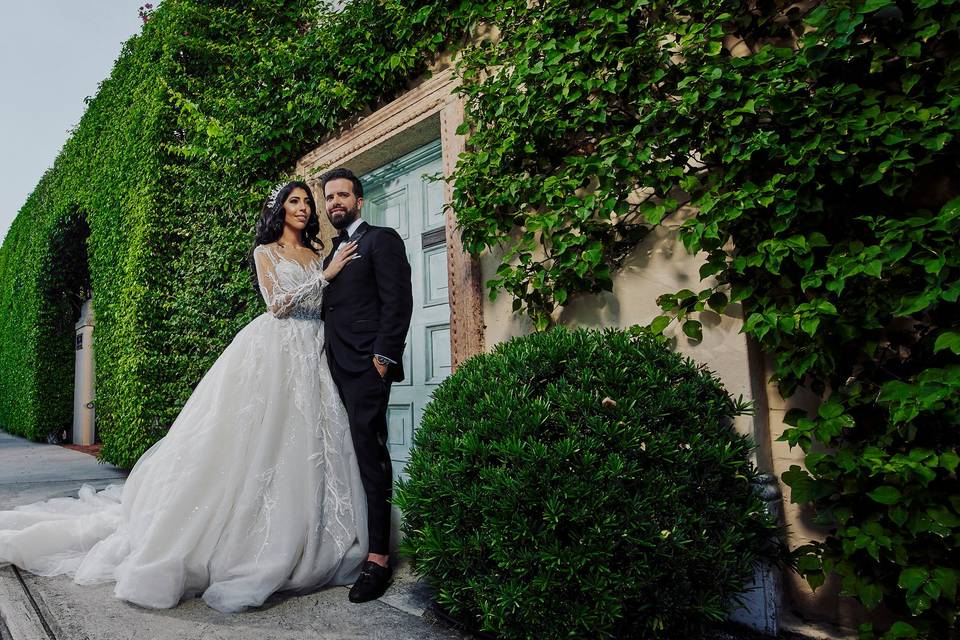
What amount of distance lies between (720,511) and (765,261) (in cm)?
96

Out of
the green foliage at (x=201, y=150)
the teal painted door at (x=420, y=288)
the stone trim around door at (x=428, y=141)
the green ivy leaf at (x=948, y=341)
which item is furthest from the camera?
the green foliage at (x=201, y=150)

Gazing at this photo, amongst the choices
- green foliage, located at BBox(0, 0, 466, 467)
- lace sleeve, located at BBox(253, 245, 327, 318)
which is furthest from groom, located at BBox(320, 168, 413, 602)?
green foliage, located at BBox(0, 0, 466, 467)

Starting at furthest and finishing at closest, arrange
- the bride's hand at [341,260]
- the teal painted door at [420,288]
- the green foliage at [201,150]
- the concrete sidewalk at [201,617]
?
1. the green foliage at [201,150]
2. the teal painted door at [420,288]
3. the bride's hand at [341,260]
4. the concrete sidewalk at [201,617]

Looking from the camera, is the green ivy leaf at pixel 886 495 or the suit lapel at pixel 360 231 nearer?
the green ivy leaf at pixel 886 495

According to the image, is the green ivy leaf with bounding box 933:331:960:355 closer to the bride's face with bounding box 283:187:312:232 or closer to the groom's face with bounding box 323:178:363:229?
the groom's face with bounding box 323:178:363:229

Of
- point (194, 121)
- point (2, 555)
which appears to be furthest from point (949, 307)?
point (194, 121)

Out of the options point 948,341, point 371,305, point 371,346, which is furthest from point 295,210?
point 948,341

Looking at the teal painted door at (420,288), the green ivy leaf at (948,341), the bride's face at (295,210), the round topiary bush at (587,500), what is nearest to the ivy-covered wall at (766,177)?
the green ivy leaf at (948,341)

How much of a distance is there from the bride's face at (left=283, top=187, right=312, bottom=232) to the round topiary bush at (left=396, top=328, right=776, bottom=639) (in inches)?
63.6

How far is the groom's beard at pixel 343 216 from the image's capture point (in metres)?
2.93

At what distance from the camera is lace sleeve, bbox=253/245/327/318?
294 centimetres

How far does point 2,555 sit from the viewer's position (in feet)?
9.71

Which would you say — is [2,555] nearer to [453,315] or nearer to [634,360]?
[453,315]

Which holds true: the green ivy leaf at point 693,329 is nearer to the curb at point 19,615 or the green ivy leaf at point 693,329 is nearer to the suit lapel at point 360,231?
the suit lapel at point 360,231
